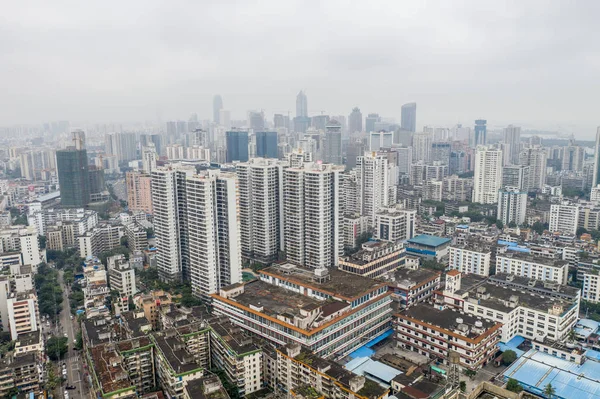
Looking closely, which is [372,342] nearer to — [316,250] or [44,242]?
[316,250]

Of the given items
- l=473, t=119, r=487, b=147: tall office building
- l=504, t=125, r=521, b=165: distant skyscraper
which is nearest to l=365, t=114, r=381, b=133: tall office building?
l=473, t=119, r=487, b=147: tall office building

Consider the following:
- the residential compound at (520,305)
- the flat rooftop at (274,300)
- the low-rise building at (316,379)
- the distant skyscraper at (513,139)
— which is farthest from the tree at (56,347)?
the distant skyscraper at (513,139)

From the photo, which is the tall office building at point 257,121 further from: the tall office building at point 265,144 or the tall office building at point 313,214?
the tall office building at point 313,214

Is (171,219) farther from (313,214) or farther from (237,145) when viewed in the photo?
(237,145)

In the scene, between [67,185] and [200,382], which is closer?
[200,382]

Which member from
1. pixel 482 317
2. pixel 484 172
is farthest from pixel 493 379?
pixel 484 172

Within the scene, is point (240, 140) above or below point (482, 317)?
above
